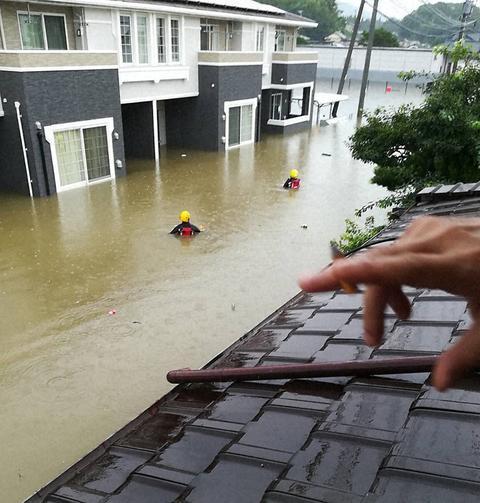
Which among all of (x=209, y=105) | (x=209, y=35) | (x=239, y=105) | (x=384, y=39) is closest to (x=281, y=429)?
(x=209, y=105)

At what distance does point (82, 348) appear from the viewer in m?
7.59

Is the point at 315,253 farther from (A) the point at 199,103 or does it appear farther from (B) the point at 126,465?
(A) the point at 199,103

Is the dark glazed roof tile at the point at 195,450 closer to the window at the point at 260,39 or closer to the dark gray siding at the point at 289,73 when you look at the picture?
the window at the point at 260,39

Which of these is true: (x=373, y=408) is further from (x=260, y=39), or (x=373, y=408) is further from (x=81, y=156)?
(x=260, y=39)

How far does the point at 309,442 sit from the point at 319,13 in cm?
9819

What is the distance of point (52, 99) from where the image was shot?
1441 cm

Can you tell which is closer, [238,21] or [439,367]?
[439,367]

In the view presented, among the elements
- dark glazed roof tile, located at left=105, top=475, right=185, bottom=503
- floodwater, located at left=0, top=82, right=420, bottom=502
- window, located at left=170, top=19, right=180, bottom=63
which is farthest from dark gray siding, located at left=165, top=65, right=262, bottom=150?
dark glazed roof tile, located at left=105, top=475, right=185, bottom=503

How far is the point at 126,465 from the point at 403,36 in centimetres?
15098

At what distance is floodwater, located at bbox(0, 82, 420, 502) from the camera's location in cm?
626

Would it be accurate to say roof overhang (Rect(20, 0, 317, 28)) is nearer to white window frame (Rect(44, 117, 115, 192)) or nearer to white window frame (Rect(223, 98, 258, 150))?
white window frame (Rect(44, 117, 115, 192))

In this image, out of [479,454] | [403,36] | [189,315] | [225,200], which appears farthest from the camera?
[403,36]

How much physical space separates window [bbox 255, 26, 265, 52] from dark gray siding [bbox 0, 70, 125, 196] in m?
11.6

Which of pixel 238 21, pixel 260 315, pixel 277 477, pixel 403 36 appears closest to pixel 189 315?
pixel 260 315
